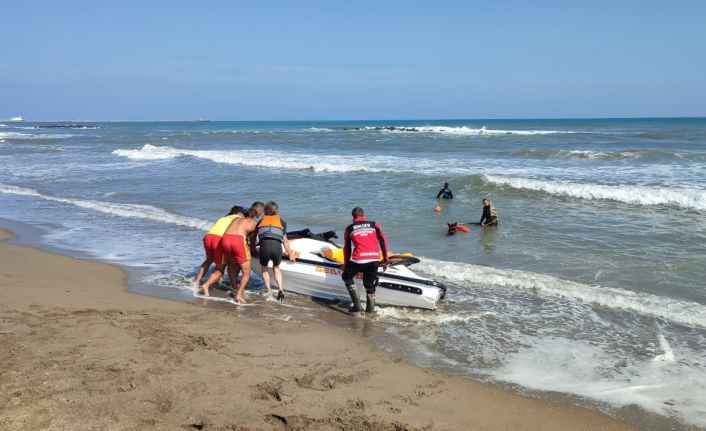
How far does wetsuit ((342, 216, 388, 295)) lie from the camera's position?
765 centimetres

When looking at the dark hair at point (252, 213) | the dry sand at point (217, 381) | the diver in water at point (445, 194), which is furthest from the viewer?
the diver in water at point (445, 194)

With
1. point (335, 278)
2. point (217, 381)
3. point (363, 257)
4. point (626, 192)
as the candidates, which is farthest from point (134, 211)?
point (626, 192)

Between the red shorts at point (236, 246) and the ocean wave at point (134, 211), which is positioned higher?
the red shorts at point (236, 246)

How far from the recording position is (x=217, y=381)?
509 centimetres

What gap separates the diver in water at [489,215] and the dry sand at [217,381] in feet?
25.5

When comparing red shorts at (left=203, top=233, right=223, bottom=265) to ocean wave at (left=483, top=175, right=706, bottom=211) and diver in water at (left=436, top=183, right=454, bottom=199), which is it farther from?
ocean wave at (left=483, top=175, right=706, bottom=211)

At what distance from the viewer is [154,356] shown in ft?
18.2

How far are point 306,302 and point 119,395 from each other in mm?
3833

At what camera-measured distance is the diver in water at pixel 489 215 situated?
45.0 feet

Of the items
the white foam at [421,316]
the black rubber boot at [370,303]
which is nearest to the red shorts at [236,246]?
the black rubber boot at [370,303]

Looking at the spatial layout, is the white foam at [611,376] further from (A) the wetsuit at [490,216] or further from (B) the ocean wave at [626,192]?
(B) the ocean wave at [626,192]

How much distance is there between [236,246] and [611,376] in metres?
5.07

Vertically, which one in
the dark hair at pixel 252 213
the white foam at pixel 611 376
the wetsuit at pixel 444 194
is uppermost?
the dark hair at pixel 252 213

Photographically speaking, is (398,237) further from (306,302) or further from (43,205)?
(43,205)
